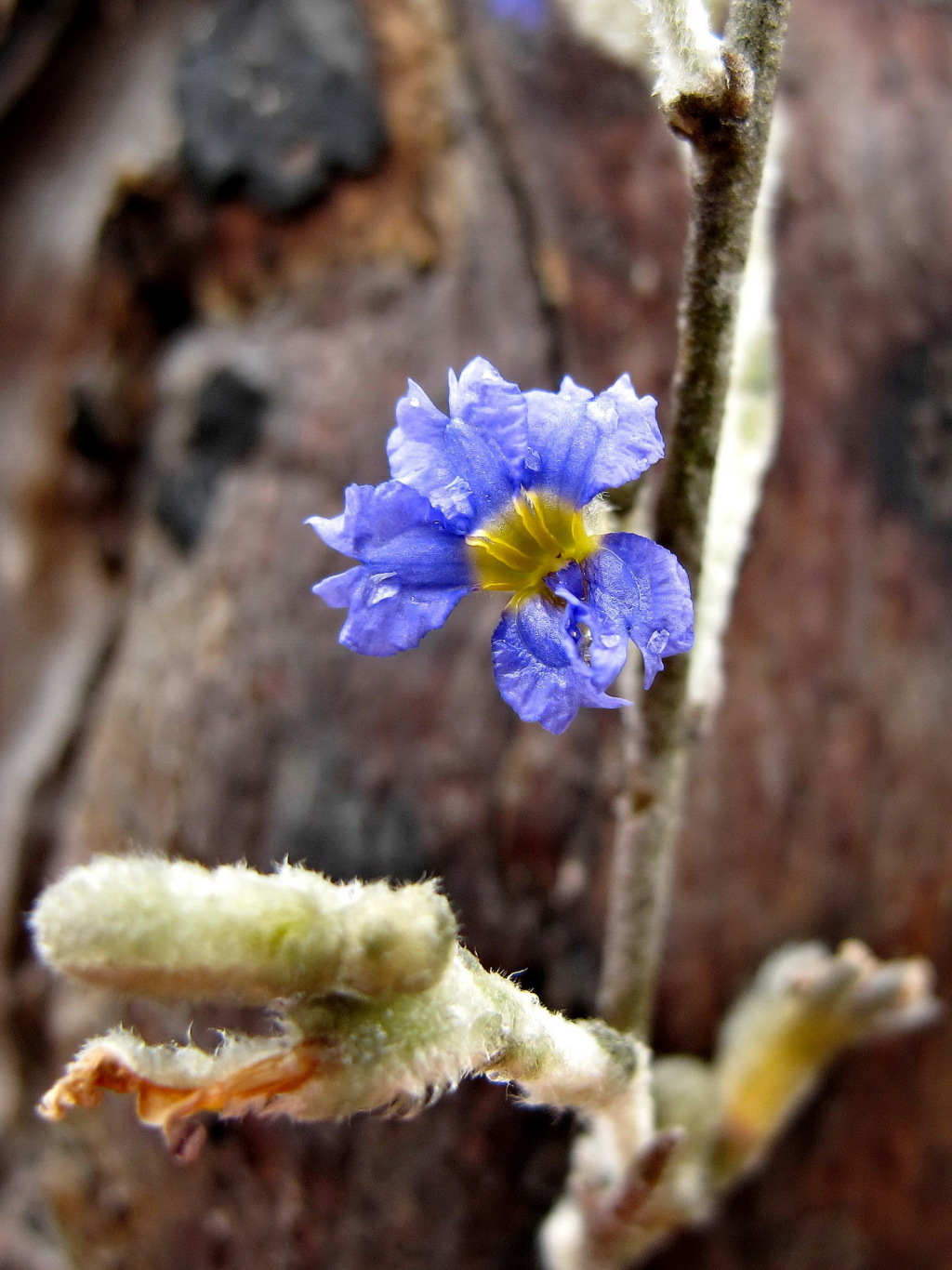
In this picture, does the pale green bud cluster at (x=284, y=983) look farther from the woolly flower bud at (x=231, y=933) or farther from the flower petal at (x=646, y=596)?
the flower petal at (x=646, y=596)

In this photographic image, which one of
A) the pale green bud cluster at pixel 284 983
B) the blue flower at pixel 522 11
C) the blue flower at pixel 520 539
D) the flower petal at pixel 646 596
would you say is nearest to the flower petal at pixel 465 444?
the blue flower at pixel 520 539

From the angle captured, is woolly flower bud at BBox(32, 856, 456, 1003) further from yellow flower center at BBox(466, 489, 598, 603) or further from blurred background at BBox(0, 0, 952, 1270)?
blurred background at BBox(0, 0, 952, 1270)

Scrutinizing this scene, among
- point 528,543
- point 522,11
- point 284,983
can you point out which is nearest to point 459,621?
point 528,543

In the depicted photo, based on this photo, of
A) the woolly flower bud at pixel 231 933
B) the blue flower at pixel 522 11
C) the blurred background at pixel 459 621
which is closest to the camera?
the woolly flower bud at pixel 231 933

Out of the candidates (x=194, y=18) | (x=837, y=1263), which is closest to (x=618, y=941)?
(x=837, y=1263)

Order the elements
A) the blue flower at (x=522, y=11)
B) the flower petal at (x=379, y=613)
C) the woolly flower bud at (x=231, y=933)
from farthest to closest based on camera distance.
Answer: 1. the blue flower at (x=522, y=11)
2. the flower petal at (x=379, y=613)
3. the woolly flower bud at (x=231, y=933)

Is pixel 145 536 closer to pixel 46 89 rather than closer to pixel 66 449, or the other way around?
pixel 66 449

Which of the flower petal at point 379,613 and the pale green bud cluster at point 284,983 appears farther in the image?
the flower petal at point 379,613
